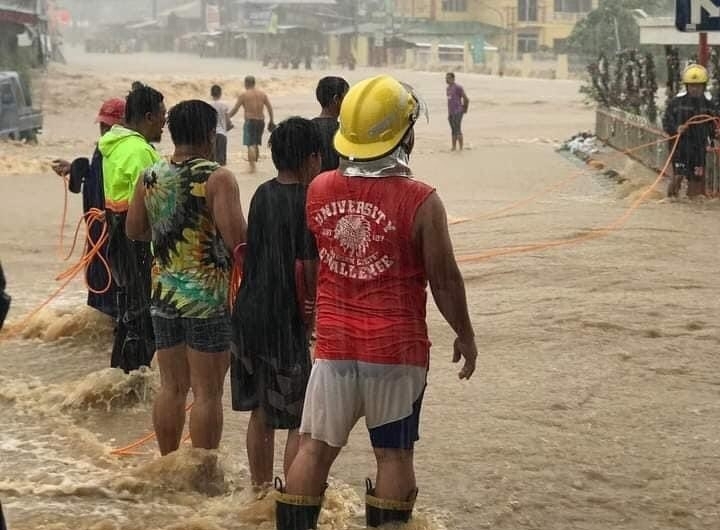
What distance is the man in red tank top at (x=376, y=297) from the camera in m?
3.71

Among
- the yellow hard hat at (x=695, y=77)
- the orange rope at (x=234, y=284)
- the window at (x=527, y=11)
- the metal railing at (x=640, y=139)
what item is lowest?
the metal railing at (x=640, y=139)

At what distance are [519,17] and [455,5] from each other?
5.77 meters

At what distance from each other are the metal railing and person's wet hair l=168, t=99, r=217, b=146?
10.8 meters

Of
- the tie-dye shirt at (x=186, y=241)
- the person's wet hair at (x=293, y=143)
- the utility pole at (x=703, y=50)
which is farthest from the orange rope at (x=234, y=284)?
the utility pole at (x=703, y=50)

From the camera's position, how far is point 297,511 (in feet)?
12.7

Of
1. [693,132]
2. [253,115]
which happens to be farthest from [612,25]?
[693,132]

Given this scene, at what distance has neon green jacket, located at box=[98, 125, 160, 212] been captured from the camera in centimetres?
602

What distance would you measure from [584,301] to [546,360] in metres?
1.74

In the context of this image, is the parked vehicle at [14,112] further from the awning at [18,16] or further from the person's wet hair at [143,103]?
the person's wet hair at [143,103]

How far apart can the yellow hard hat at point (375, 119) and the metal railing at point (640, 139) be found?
11.4 meters

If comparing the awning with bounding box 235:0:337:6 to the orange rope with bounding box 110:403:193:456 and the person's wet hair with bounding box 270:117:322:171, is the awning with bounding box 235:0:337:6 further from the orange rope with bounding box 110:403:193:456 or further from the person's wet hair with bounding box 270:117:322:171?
the person's wet hair with bounding box 270:117:322:171

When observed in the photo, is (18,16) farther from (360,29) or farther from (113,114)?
(360,29)

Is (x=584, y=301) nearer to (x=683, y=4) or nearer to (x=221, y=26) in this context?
(x=683, y=4)

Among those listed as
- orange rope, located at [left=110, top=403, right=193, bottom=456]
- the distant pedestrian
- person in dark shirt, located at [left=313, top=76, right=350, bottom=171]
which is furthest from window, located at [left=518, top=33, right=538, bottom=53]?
orange rope, located at [left=110, top=403, right=193, bottom=456]
